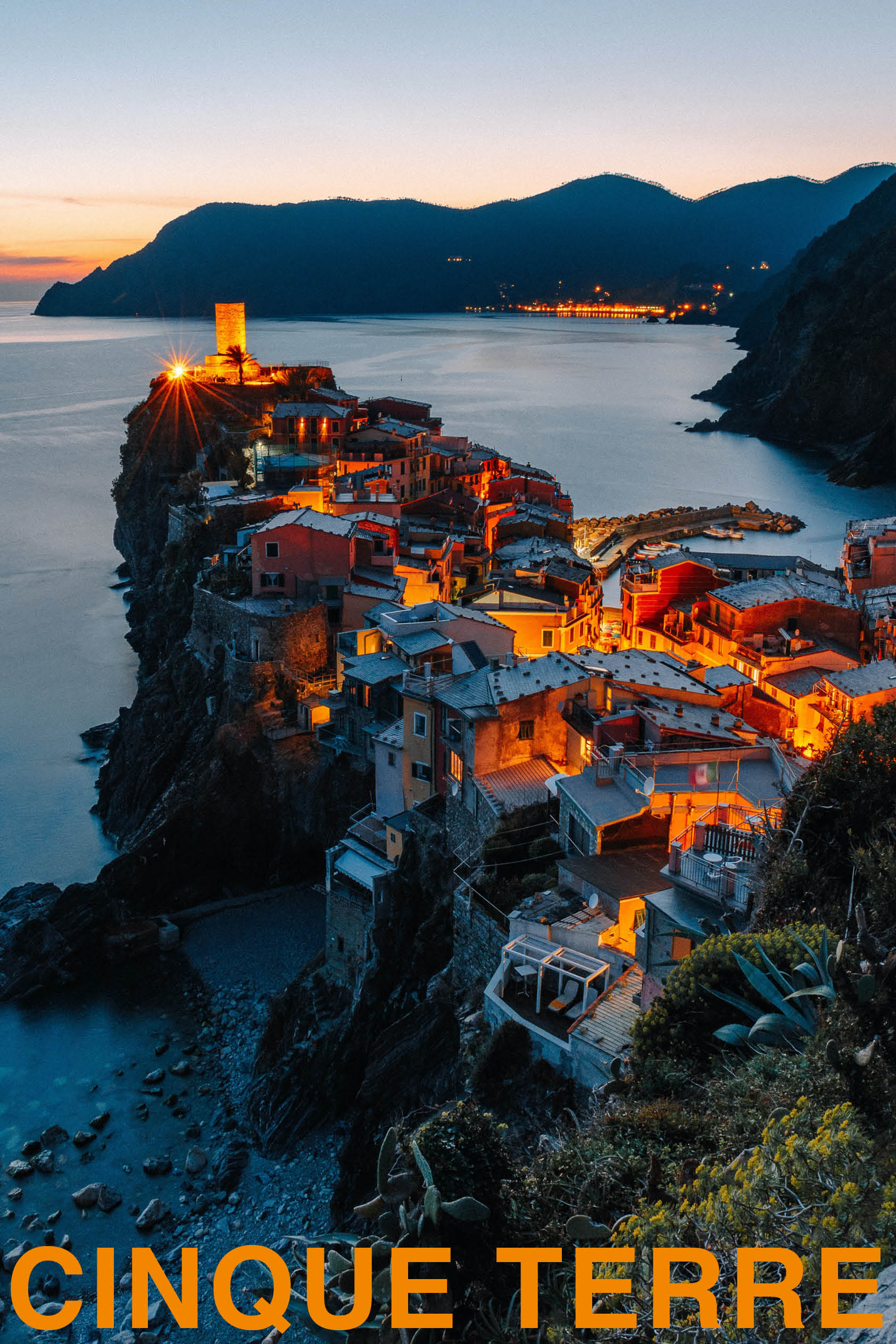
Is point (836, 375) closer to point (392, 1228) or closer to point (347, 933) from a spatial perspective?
point (347, 933)

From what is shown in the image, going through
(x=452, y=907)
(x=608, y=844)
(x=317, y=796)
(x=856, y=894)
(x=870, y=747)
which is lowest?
(x=317, y=796)

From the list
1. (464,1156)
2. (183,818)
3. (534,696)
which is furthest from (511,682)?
(183,818)

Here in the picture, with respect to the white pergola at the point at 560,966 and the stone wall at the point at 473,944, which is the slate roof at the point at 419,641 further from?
the white pergola at the point at 560,966

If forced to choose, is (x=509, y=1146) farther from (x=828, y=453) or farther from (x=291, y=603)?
(x=828, y=453)

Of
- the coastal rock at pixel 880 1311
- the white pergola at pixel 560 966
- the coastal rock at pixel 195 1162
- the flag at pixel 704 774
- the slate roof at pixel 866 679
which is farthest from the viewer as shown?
the slate roof at pixel 866 679

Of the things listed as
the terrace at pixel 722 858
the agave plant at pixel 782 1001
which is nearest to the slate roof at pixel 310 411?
the terrace at pixel 722 858

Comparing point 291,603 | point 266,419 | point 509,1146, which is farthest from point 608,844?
point 266,419
